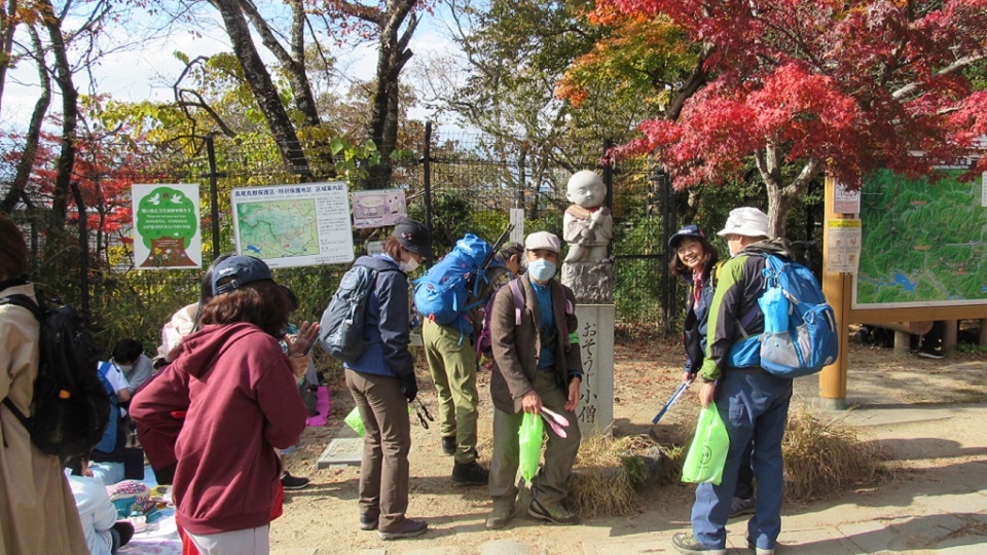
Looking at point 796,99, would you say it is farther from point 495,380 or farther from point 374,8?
point 374,8

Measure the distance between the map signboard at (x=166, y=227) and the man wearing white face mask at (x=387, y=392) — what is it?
12.8 ft

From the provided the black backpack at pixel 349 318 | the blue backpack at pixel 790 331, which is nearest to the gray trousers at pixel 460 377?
the black backpack at pixel 349 318

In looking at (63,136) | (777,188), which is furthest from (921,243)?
(63,136)

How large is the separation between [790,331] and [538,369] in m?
1.35

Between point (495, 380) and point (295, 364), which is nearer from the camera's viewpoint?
point (295, 364)

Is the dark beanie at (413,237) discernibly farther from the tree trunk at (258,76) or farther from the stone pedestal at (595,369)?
the tree trunk at (258,76)

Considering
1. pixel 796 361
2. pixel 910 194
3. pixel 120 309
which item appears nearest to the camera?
pixel 796 361

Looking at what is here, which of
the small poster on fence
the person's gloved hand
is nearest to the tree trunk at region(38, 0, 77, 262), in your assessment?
the small poster on fence

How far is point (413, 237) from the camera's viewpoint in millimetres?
3932

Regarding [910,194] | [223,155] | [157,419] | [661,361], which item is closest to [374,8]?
[223,155]

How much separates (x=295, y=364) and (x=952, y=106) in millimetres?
5180

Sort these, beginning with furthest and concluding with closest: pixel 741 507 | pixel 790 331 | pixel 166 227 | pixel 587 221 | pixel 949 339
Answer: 1. pixel 949 339
2. pixel 166 227
3. pixel 587 221
4. pixel 741 507
5. pixel 790 331

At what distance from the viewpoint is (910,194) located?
6.44 metres

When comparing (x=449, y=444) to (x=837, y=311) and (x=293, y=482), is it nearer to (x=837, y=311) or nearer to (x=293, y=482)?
(x=293, y=482)
